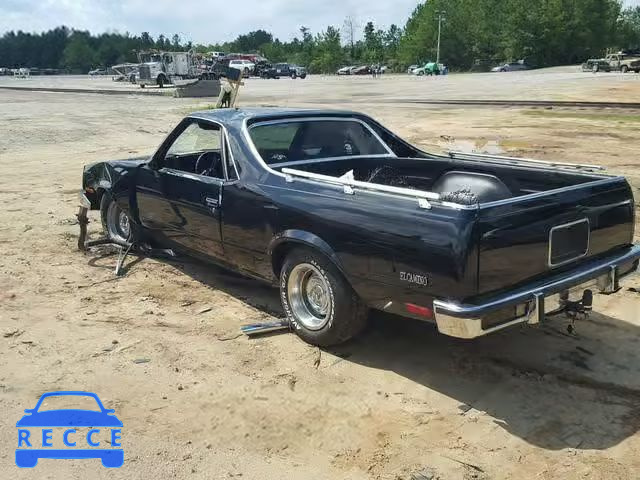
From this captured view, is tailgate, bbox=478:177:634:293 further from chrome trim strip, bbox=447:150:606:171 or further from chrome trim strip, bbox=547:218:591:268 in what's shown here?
chrome trim strip, bbox=447:150:606:171

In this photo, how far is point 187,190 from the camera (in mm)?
5434

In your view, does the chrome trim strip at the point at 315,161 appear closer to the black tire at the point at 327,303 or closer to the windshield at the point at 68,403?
the black tire at the point at 327,303

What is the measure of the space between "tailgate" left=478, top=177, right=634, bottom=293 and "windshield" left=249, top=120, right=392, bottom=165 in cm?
212

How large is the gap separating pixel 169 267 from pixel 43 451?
326 cm

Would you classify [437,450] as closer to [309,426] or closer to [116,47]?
[309,426]

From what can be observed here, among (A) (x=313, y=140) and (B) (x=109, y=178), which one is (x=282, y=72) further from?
(A) (x=313, y=140)

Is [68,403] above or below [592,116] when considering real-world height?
below

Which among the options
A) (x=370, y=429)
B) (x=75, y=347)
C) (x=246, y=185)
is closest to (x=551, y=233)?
(x=370, y=429)

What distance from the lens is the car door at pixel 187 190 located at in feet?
17.1

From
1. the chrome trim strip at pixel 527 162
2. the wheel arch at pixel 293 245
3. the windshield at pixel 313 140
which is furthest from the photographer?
the windshield at pixel 313 140

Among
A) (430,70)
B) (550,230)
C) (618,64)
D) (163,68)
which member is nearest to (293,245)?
(550,230)

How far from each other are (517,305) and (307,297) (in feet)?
5.10

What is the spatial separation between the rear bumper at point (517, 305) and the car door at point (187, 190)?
2269 millimetres

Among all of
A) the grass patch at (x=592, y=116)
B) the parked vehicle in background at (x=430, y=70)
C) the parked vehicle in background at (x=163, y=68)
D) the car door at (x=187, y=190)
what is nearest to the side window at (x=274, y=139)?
the car door at (x=187, y=190)
